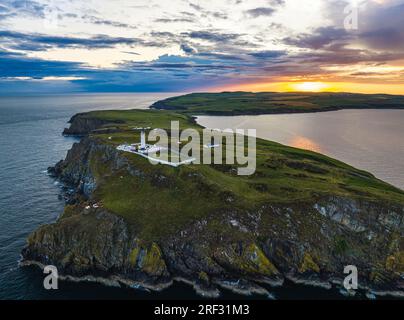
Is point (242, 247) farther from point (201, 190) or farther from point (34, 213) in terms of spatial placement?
point (34, 213)

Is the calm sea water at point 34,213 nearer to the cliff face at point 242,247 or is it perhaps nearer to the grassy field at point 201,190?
the cliff face at point 242,247

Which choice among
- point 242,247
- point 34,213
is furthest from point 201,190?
point 34,213

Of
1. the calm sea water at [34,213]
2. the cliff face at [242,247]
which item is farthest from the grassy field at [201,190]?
the calm sea water at [34,213]

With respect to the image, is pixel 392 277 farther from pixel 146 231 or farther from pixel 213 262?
pixel 146 231

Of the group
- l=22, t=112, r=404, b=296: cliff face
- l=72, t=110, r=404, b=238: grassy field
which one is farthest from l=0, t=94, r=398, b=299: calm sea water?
l=72, t=110, r=404, b=238: grassy field

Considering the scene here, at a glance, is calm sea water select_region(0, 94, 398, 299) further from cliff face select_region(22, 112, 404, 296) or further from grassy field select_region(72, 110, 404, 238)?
grassy field select_region(72, 110, 404, 238)

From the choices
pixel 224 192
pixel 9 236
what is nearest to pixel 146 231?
pixel 224 192
